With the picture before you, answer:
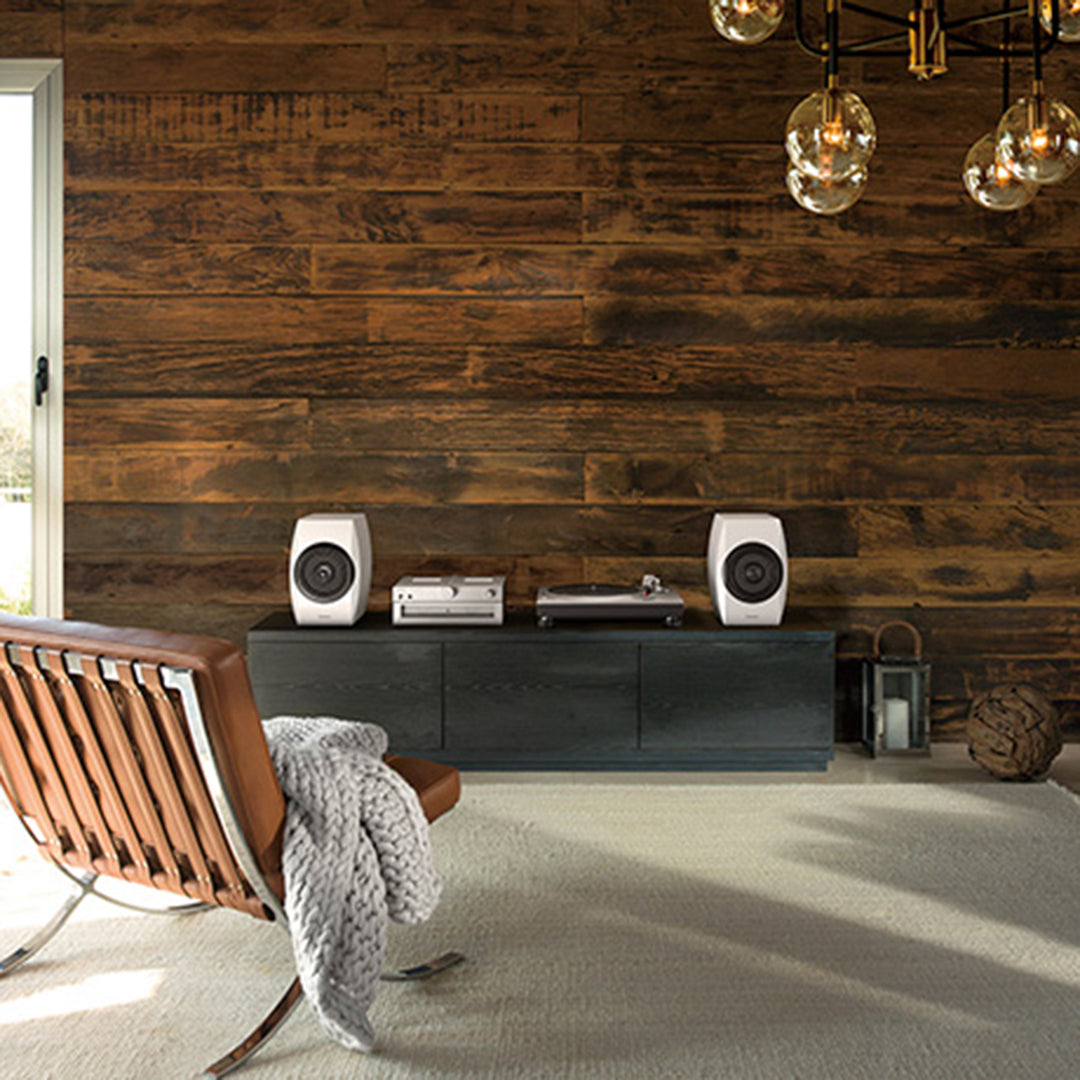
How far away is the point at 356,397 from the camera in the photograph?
14.1 feet

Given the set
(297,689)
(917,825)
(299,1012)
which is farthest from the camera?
(297,689)

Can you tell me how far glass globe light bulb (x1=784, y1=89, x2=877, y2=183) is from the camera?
6.88ft

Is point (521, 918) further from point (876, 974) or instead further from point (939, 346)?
point (939, 346)

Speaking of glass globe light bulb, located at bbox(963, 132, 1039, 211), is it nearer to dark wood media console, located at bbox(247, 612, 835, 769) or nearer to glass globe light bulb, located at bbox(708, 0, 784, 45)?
glass globe light bulb, located at bbox(708, 0, 784, 45)

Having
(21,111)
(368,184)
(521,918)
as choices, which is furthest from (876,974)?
(21,111)

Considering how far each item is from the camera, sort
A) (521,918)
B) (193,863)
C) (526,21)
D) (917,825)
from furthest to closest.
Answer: (526,21) < (917,825) < (521,918) < (193,863)

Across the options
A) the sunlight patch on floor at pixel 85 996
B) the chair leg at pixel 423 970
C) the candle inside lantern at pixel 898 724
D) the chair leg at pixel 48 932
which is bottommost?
the sunlight patch on floor at pixel 85 996

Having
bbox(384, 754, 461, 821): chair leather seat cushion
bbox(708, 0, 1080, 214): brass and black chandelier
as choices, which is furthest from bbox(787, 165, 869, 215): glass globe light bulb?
bbox(384, 754, 461, 821): chair leather seat cushion

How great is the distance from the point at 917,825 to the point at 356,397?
2.39 metres

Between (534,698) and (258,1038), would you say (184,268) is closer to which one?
(534,698)

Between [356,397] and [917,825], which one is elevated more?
[356,397]

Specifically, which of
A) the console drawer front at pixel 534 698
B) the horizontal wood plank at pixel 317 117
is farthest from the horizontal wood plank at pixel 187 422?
the console drawer front at pixel 534 698

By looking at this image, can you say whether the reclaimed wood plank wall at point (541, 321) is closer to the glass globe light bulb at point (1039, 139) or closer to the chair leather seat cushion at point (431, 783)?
the chair leather seat cushion at point (431, 783)

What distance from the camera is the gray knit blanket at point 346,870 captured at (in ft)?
6.69
